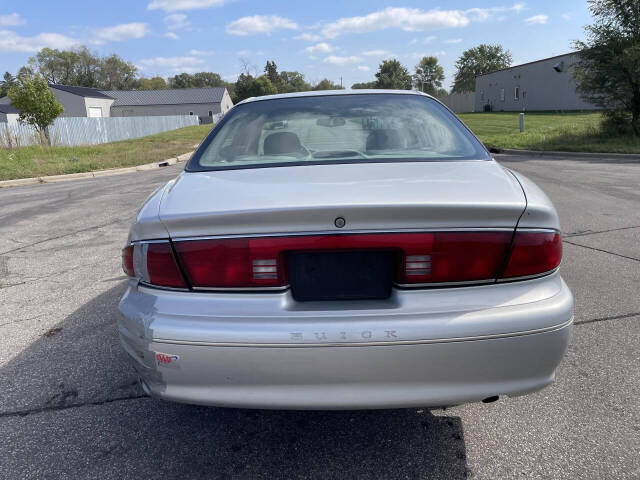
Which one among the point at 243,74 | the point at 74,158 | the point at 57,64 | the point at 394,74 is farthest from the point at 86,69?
the point at 74,158

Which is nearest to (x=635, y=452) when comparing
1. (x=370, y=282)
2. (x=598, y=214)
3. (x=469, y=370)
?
(x=469, y=370)

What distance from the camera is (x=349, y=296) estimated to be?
1848 millimetres

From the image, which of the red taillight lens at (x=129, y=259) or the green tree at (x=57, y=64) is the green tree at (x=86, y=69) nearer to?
the green tree at (x=57, y=64)

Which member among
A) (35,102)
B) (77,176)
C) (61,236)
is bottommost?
(61,236)

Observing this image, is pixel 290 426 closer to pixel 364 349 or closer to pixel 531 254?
pixel 364 349

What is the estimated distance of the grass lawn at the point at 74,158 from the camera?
14.6 metres

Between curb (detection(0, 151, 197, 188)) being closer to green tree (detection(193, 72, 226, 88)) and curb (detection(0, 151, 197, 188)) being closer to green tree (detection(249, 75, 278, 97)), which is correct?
green tree (detection(249, 75, 278, 97))

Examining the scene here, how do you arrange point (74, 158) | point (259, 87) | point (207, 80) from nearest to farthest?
point (74, 158)
point (259, 87)
point (207, 80)

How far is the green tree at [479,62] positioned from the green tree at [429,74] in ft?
37.3

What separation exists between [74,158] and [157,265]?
692 inches

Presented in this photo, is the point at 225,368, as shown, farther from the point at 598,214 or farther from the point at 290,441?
the point at 598,214

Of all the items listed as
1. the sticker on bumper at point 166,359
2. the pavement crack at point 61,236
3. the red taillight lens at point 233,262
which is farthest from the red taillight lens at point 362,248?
the pavement crack at point 61,236

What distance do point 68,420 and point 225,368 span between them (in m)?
1.25

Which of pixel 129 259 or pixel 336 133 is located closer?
pixel 129 259
